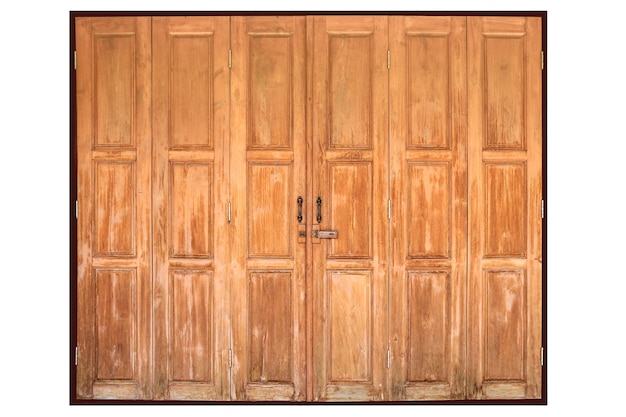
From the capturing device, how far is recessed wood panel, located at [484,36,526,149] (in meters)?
5.38

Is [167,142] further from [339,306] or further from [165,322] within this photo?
[339,306]

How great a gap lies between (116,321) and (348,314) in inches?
64.7

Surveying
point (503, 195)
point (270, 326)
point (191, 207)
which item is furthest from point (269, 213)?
point (503, 195)

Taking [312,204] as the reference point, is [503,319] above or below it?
below

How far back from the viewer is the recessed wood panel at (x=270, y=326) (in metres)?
5.37

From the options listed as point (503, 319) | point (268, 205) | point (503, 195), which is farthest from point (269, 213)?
point (503, 319)

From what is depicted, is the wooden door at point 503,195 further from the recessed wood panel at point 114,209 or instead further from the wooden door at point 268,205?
the recessed wood panel at point 114,209

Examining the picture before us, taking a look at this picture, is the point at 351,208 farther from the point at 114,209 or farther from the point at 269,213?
the point at 114,209

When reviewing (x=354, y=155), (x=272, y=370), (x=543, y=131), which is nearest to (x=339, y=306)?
(x=272, y=370)

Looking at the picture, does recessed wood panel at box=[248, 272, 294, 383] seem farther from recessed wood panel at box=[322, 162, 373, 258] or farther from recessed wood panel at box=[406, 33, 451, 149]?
recessed wood panel at box=[406, 33, 451, 149]

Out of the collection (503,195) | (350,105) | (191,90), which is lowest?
(503,195)

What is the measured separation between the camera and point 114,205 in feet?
17.7

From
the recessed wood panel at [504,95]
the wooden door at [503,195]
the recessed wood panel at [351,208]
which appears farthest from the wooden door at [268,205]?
the recessed wood panel at [504,95]

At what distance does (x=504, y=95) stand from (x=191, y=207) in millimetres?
2349
